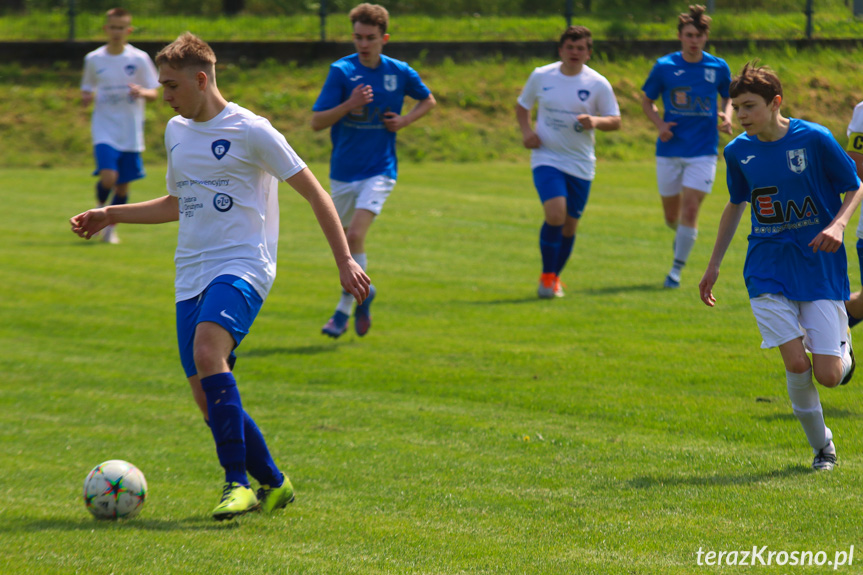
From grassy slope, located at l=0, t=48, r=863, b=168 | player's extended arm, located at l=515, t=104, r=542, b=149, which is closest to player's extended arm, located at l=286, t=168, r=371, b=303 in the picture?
player's extended arm, located at l=515, t=104, r=542, b=149

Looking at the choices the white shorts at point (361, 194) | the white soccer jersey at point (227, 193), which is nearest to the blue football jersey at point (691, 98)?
the white shorts at point (361, 194)

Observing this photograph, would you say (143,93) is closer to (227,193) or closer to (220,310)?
(227,193)

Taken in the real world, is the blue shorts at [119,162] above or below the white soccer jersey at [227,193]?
below

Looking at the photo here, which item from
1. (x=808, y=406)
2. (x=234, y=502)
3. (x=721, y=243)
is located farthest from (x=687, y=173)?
(x=234, y=502)

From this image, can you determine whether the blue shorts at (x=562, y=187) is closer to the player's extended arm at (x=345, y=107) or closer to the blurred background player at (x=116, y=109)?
the player's extended arm at (x=345, y=107)

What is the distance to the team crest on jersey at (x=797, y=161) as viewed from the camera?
5.31m

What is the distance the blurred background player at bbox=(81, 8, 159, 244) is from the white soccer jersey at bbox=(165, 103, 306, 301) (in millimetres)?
9789

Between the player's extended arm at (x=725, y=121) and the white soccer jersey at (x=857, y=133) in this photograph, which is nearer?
the white soccer jersey at (x=857, y=133)

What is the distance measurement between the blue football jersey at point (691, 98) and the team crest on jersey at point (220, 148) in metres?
7.21

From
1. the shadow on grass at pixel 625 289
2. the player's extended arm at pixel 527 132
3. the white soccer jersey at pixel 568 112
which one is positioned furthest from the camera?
the shadow on grass at pixel 625 289

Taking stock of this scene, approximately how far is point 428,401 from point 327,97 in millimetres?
3111

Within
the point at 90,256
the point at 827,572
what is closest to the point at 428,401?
the point at 827,572

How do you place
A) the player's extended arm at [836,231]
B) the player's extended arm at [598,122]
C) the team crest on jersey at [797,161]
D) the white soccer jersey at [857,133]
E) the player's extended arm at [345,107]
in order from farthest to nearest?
the player's extended arm at [598,122]
the player's extended arm at [345,107]
the white soccer jersey at [857,133]
the team crest on jersey at [797,161]
the player's extended arm at [836,231]

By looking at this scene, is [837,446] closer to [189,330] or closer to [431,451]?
[431,451]
